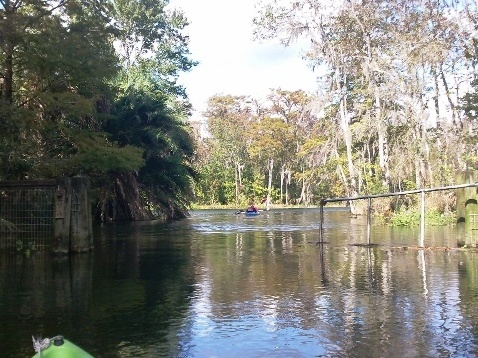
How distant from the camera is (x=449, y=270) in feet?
41.0

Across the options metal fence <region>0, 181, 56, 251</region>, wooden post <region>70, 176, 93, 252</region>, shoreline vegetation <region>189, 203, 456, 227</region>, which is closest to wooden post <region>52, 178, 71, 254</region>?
wooden post <region>70, 176, 93, 252</region>

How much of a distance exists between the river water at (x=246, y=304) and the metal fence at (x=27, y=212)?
91 centimetres

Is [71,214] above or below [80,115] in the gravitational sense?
below

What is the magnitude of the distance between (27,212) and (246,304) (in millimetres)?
9122

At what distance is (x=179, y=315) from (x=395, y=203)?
103 ft

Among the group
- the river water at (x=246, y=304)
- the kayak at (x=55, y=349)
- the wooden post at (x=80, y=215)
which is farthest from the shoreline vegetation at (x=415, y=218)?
the kayak at (x=55, y=349)

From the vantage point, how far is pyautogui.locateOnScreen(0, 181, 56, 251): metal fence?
51.9 ft

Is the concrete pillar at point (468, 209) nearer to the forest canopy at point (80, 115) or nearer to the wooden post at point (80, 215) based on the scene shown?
the wooden post at point (80, 215)

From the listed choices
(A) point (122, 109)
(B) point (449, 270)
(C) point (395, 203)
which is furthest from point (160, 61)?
(B) point (449, 270)

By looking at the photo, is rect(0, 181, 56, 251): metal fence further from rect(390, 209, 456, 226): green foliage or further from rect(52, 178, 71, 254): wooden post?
rect(390, 209, 456, 226): green foliage

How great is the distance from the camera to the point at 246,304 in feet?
29.5

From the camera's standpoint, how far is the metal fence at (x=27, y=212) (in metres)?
15.8

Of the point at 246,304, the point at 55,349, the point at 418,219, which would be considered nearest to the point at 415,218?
the point at 418,219

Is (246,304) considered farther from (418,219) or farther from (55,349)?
(418,219)
